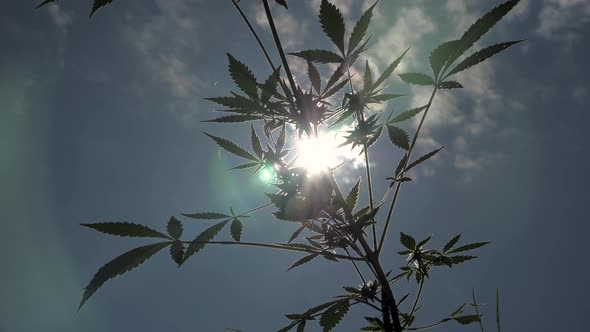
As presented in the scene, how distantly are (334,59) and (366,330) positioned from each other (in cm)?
124

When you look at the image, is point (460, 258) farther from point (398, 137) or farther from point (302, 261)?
point (302, 261)

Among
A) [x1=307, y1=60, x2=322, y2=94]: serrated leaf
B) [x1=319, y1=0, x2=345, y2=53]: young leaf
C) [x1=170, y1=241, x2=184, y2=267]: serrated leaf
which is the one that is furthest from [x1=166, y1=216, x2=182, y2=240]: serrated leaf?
[x1=319, y1=0, x2=345, y2=53]: young leaf

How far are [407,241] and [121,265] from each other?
1133 millimetres

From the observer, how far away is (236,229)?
5.71ft

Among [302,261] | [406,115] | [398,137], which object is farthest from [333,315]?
[406,115]

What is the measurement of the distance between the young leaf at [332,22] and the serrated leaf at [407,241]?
2.77ft

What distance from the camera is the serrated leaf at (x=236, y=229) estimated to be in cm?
172

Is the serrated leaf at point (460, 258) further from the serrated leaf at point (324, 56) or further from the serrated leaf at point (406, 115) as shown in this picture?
the serrated leaf at point (324, 56)

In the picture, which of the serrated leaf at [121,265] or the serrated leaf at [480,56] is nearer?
the serrated leaf at [121,265]

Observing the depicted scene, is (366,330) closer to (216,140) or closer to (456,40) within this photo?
(216,140)

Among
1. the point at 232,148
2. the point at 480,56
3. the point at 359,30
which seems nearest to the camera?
the point at 480,56

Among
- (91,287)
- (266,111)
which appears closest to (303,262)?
(266,111)

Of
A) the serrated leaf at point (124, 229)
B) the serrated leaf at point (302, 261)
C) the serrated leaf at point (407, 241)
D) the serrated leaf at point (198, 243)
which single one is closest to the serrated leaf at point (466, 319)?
the serrated leaf at point (407, 241)

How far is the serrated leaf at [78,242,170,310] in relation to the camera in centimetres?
121
